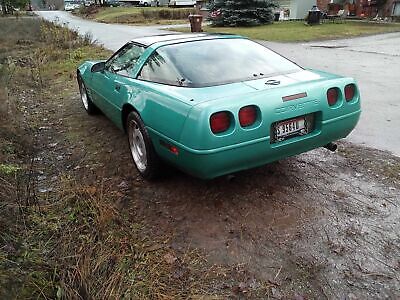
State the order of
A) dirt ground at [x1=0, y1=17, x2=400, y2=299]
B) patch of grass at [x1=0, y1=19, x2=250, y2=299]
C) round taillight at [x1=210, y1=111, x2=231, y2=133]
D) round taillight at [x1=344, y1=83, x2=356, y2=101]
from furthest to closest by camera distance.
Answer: round taillight at [x1=344, y1=83, x2=356, y2=101] < round taillight at [x1=210, y1=111, x2=231, y2=133] < dirt ground at [x1=0, y1=17, x2=400, y2=299] < patch of grass at [x1=0, y1=19, x2=250, y2=299]

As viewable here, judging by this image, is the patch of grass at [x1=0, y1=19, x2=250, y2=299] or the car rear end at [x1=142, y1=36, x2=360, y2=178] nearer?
the patch of grass at [x1=0, y1=19, x2=250, y2=299]

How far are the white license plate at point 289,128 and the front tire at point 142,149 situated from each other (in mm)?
1137

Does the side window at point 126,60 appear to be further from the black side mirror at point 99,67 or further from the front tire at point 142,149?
the front tire at point 142,149

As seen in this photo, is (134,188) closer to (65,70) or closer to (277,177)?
(277,177)

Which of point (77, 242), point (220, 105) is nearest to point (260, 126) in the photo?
point (220, 105)

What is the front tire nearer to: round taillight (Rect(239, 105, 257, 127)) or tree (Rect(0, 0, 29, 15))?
round taillight (Rect(239, 105, 257, 127))

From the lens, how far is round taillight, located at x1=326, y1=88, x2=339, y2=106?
323 cm

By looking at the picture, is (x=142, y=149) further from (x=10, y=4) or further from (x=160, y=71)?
(x=10, y=4)

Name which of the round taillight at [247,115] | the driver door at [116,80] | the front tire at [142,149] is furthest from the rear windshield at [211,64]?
the round taillight at [247,115]

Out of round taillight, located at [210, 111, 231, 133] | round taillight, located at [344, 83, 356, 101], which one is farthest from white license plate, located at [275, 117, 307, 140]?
round taillight, located at [344, 83, 356, 101]

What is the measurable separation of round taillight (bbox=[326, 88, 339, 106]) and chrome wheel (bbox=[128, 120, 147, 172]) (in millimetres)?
1735

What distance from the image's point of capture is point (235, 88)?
3117 mm

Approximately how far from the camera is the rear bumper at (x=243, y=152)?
2.80m

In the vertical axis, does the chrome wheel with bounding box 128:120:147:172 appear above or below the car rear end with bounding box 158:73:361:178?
below
